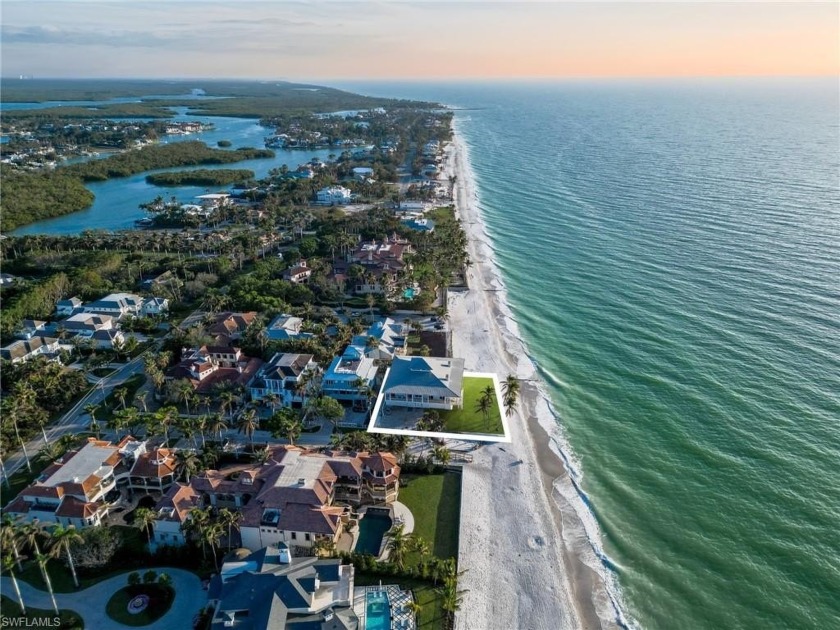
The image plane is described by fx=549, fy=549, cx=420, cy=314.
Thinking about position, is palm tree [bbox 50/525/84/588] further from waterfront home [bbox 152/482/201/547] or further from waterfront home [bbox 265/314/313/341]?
waterfront home [bbox 265/314/313/341]

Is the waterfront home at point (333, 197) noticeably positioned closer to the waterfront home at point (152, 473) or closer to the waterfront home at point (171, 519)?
the waterfront home at point (152, 473)

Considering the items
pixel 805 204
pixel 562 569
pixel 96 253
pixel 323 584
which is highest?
pixel 805 204

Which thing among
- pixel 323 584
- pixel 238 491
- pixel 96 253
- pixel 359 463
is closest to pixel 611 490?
pixel 359 463

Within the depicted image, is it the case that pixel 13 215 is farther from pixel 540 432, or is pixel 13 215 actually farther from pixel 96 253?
pixel 540 432

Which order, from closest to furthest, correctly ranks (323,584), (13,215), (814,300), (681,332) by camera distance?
1. (323,584)
2. (681,332)
3. (814,300)
4. (13,215)

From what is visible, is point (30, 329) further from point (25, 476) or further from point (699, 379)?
point (699, 379)

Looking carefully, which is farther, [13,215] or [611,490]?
[13,215]

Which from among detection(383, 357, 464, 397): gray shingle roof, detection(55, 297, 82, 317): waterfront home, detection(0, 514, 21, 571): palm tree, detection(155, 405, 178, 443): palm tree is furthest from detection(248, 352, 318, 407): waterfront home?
detection(55, 297, 82, 317): waterfront home
